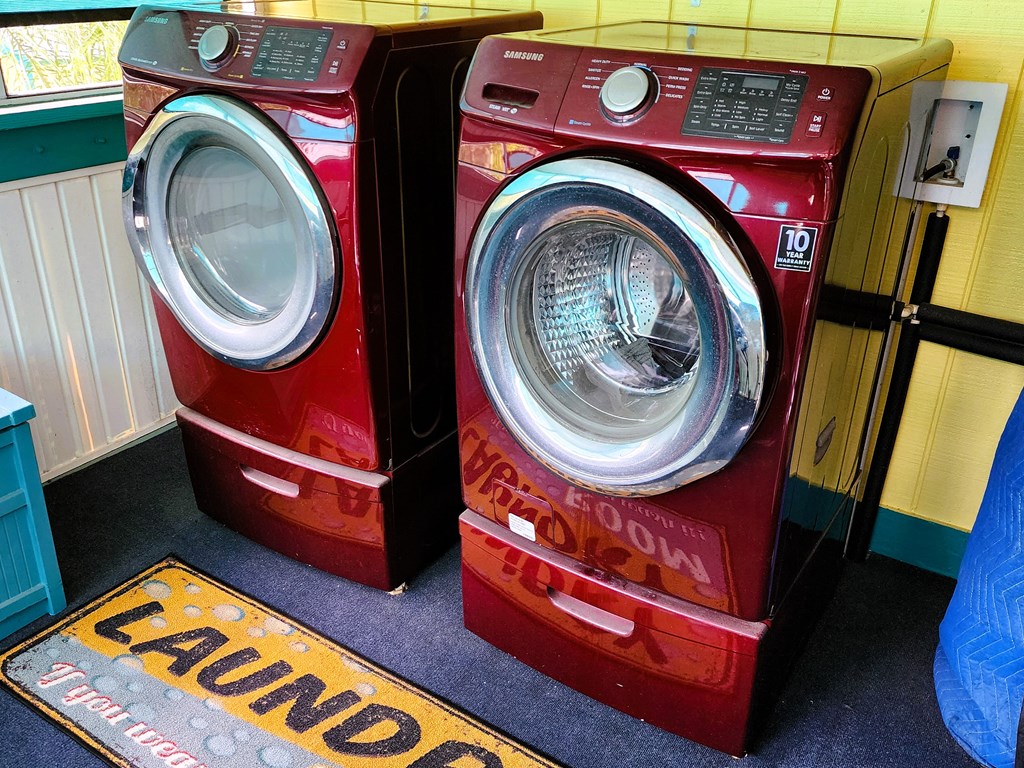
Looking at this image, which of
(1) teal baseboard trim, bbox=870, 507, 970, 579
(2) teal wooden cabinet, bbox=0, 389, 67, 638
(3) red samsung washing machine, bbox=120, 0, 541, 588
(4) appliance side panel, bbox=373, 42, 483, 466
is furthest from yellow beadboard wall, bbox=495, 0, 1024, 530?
(2) teal wooden cabinet, bbox=0, 389, 67, 638

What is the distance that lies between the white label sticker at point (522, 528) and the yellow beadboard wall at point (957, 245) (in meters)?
0.99

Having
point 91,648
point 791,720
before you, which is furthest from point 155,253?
point 791,720

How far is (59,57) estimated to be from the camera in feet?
7.50

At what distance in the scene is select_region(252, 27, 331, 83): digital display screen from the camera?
1580mm

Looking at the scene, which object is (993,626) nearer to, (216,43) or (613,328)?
(613,328)

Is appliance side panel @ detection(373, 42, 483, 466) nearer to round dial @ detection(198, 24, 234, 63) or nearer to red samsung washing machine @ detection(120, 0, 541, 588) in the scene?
red samsung washing machine @ detection(120, 0, 541, 588)

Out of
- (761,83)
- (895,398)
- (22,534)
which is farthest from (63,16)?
(895,398)

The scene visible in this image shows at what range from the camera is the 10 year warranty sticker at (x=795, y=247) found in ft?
3.92

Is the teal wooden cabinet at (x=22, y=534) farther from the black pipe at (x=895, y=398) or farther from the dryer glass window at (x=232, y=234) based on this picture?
the black pipe at (x=895, y=398)

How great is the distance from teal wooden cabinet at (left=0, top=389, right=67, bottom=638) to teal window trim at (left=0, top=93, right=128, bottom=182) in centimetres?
61

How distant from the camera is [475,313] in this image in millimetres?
1519

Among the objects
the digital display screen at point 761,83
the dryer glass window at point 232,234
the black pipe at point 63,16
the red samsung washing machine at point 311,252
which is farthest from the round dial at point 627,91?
the black pipe at point 63,16

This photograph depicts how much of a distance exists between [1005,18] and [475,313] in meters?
1.16

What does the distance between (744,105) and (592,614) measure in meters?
0.95
